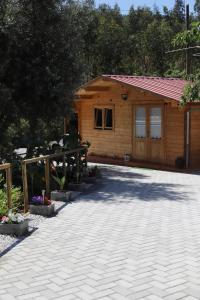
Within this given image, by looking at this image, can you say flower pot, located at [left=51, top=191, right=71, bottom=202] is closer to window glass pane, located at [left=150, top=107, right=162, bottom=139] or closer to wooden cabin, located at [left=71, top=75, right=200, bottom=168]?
wooden cabin, located at [left=71, top=75, right=200, bottom=168]

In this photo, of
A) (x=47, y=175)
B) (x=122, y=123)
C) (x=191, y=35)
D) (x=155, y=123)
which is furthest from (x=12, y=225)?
(x=122, y=123)

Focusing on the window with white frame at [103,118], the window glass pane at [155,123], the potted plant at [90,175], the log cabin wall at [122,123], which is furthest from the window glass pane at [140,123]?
the potted plant at [90,175]

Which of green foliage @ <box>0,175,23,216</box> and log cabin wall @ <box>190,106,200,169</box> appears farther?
log cabin wall @ <box>190,106,200,169</box>

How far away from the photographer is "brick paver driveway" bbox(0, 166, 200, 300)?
16.3ft

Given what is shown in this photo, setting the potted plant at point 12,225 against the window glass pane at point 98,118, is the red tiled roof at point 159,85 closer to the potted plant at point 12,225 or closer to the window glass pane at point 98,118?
the window glass pane at point 98,118

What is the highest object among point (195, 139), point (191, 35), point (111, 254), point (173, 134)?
point (191, 35)

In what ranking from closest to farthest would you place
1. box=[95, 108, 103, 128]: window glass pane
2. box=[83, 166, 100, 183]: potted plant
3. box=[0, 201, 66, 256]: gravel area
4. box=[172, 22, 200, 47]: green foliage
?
box=[172, 22, 200, 47]: green foliage, box=[0, 201, 66, 256]: gravel area, box=[83, 166, 100, 183]: potted plant, box=[95, 108, 103, 128]: window glass pane

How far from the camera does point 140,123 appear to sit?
18203 millimetres

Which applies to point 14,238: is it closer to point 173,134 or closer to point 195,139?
point 173,134

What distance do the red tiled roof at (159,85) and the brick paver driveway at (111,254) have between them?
6.50 meters

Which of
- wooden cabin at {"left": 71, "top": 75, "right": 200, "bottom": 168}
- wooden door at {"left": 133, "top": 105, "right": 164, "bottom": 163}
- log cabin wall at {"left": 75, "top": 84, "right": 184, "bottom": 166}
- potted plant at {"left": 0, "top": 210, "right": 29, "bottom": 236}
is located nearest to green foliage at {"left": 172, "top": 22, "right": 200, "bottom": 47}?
potted plant at {"left": 0, "top": 210, "right": 29, "bottom": 236}

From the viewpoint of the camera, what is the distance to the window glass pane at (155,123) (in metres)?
17.4

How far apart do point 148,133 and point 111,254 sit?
11.8m

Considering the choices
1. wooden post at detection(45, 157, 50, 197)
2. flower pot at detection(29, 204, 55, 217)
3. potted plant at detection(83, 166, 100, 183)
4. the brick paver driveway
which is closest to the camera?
the brick paver driveway
